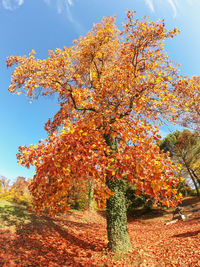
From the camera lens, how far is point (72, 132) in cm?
477

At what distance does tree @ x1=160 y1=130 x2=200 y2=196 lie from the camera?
23.8m

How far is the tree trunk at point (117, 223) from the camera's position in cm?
716

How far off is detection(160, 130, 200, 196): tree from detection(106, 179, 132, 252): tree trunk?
19647 mm

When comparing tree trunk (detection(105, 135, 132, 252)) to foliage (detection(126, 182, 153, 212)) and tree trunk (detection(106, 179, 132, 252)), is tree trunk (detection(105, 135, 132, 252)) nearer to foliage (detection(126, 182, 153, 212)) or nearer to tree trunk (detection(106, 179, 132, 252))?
tree trunk (detection(106, 179, 132, 252))

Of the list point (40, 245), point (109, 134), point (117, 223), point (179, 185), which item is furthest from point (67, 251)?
point (179, 185)

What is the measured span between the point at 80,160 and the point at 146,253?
5.73 meters

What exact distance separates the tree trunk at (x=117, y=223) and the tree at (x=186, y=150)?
1965 centimetres

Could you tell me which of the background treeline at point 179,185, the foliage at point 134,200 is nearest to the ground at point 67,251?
the background treeline at point 179,185

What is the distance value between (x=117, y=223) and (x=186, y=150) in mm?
21312

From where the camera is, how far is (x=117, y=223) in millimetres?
7426

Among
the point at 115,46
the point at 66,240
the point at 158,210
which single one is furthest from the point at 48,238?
the point at 158,210

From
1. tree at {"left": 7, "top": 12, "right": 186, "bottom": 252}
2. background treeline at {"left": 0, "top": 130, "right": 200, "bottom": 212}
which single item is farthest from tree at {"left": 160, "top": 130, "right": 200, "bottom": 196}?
Result: tree at {"left": 7, "top": 12, "right": 186, "bottom": 252}

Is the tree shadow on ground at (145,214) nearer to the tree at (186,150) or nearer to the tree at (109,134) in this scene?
the tree at (186,150)

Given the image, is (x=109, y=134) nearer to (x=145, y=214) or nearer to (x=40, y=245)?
(x=40, y=245)
